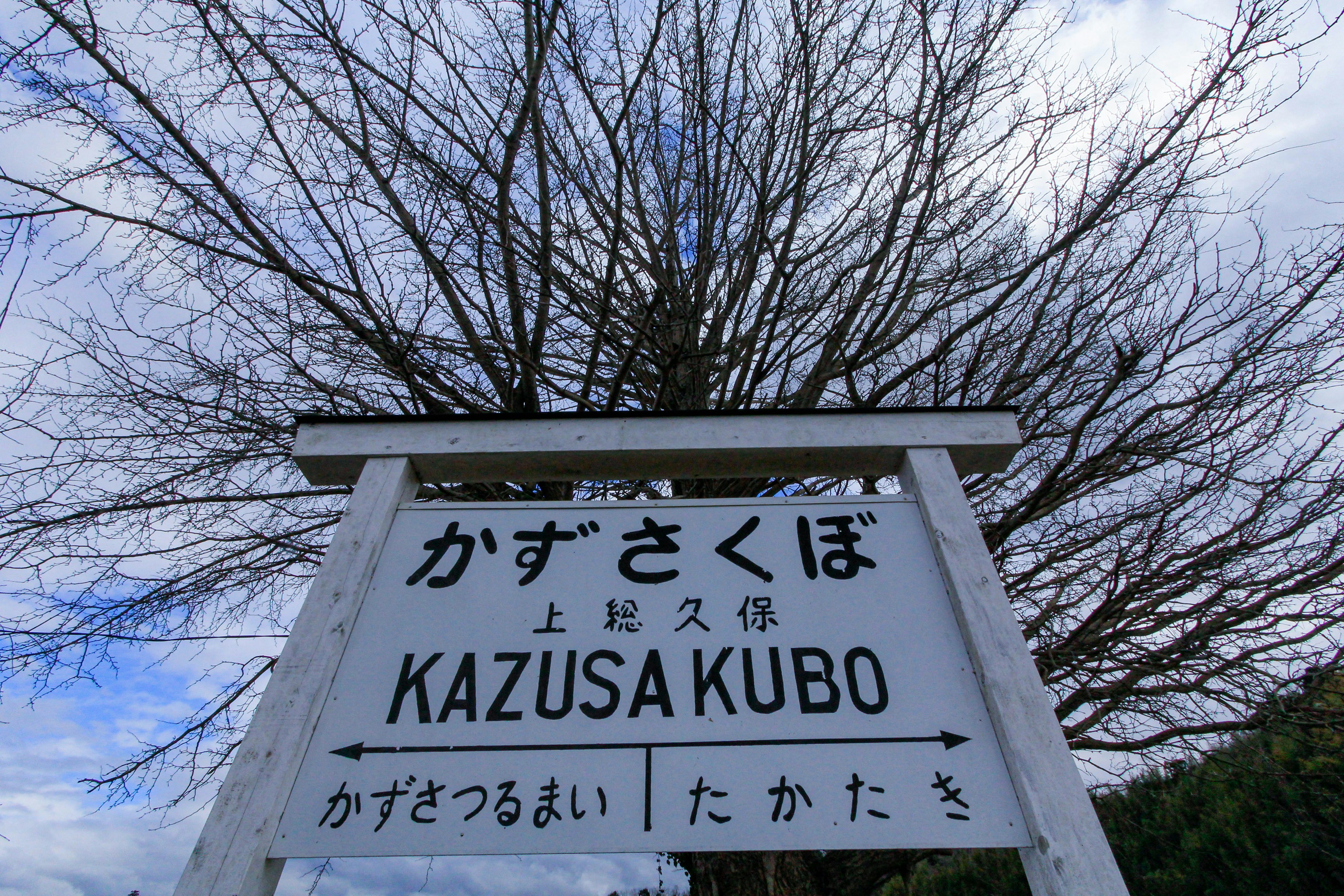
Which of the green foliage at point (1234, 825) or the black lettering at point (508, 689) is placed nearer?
the black lettering at point (508, 689)

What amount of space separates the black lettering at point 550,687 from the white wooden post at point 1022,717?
0.89 m

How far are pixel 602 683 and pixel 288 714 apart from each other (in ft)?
2.16

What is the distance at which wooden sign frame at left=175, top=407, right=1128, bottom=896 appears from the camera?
1.19 metres

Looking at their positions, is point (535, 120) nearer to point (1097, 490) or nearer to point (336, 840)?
point (336, 840)

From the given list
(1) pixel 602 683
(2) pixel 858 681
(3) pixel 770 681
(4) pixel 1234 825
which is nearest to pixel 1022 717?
(2) pixel 858 681

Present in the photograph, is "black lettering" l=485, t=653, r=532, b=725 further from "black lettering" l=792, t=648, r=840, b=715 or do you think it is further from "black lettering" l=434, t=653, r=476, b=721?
"black lettering" l=792, t=648, r=840, b=715

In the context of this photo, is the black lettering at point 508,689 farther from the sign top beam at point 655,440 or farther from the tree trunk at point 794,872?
the tree trunk at point 794,872

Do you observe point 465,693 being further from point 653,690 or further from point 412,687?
point 653,690

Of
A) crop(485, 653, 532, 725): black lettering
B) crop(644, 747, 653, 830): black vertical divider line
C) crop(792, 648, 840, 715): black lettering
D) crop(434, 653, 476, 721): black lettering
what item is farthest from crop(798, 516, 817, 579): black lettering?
crop(434, 653, 476, 721): black lettering

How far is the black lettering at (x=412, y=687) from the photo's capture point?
1.35m

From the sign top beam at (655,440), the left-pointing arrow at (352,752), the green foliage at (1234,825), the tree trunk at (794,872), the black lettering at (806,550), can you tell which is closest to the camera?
the left-pointing arrow at (352,752)

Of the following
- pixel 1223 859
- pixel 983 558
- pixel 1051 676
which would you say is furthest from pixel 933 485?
pixel 1223 859

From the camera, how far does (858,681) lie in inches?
54.7

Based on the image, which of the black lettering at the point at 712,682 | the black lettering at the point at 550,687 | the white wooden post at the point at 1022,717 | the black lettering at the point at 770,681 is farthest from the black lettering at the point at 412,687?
the white wooden post at the point at 1022,717
